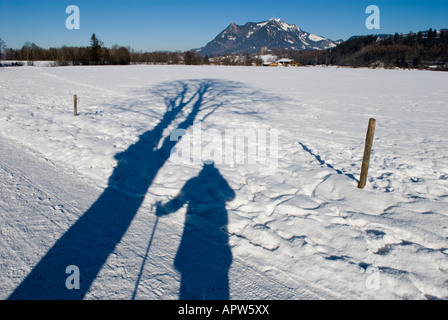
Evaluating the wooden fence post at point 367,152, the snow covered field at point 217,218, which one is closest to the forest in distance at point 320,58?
the snow covered field at point 217,218

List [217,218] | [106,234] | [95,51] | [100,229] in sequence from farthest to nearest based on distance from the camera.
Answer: [95,51] < [217,218] < [100,229] < [106,234]

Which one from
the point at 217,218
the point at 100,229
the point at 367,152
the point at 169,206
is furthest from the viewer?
the point at 367,152

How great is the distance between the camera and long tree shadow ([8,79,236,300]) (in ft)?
10.0

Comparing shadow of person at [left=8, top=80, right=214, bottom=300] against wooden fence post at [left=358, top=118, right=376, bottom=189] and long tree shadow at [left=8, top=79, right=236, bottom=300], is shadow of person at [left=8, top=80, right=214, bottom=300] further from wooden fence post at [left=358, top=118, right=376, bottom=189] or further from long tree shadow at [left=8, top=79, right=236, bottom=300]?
wooden fence post at [left=358, top=118, right=376, bottom=189]

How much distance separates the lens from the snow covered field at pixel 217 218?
324cm

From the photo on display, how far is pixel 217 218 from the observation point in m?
4.59

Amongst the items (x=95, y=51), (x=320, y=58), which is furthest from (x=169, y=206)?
(x=320, y=58)

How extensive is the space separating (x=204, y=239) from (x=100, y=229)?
1.66 metres

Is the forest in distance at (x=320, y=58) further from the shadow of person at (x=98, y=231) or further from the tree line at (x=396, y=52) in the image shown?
the shadow of person at (x=98, y=231)

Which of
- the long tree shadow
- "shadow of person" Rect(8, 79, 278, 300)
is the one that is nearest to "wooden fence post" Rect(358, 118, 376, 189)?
"shadow of person" Rect(8, 79, 278, 300)

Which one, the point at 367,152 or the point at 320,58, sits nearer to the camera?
the point at 367,152

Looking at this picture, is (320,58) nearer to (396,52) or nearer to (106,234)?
(396,52)

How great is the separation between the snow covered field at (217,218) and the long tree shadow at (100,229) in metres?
0.02

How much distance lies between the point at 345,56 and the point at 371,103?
4666 inches
